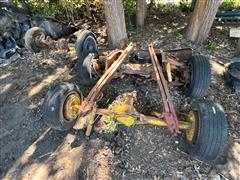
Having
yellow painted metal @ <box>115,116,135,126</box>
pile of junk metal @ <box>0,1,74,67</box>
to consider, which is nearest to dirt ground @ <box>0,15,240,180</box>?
yellow painted metal @ <box>115,116,135,126</box>

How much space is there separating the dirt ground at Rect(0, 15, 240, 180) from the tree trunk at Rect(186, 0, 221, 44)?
841mm

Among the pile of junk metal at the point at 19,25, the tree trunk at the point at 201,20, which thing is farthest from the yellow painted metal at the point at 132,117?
the pile of junk metal at the point at 19,25

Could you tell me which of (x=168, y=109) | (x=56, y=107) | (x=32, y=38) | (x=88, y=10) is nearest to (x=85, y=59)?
(x=56, y=107)

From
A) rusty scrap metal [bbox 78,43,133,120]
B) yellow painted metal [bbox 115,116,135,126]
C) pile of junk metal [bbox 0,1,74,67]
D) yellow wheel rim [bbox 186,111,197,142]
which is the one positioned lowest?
yellow wheel rim [bbox 186,111,197,142]

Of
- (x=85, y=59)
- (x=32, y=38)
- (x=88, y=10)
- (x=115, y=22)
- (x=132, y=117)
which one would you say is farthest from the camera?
(x=88, y=10)

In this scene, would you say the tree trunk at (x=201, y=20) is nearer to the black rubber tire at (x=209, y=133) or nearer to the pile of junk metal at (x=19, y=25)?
the black rubber tire at (x=209, y=133)

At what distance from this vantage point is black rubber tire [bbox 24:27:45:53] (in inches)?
247

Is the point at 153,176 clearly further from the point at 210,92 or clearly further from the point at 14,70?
the point at 14,70

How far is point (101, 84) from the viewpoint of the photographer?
12.8ft

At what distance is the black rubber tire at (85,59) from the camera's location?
15.3ft

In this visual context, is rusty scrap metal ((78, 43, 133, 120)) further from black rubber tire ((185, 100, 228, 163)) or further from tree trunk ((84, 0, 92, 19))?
tree trunk ((84, 0, 92, 19))

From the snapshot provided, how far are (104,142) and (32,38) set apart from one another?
12.9 feet

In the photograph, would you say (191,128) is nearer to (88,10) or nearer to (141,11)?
(141,11)

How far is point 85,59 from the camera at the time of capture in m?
4.76
